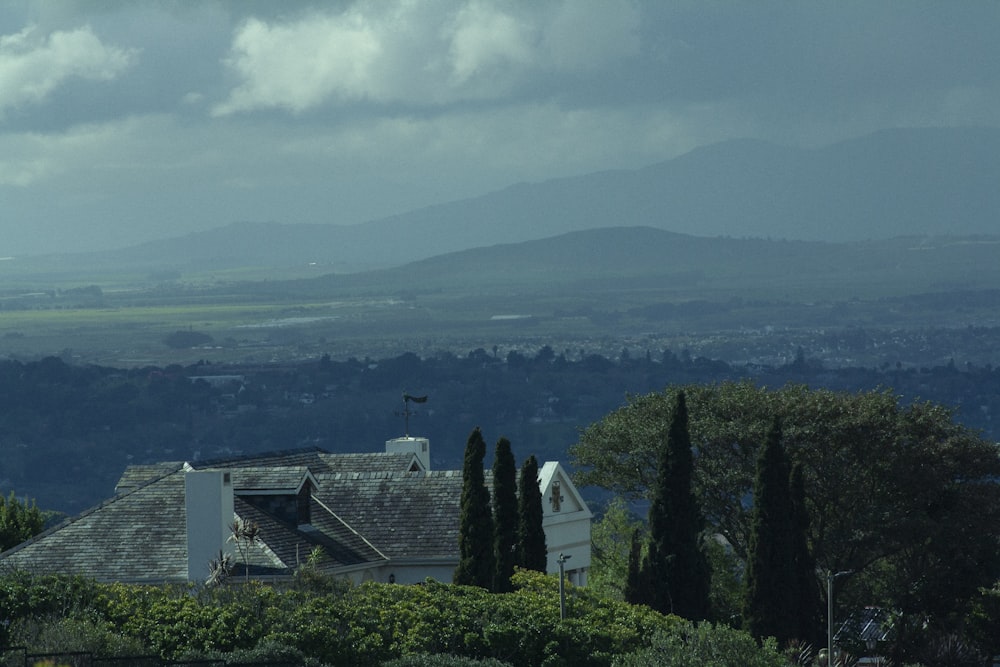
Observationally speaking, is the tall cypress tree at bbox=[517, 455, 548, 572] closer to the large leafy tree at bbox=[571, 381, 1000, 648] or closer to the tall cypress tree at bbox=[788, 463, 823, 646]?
the tall cypress tree at bbox=[788, 463, 823, 646]

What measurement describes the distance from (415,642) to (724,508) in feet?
93.7

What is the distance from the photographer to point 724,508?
65750 millimetres

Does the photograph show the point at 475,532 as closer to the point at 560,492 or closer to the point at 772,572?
the point at 772,572

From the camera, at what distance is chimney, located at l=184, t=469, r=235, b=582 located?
159ft

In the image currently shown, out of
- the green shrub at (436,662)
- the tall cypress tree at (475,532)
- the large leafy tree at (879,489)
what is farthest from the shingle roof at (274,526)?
the large leafy tree at (879,489)

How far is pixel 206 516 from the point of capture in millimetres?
48562

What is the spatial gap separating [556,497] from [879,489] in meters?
12.0

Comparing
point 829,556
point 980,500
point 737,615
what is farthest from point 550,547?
point 980,500

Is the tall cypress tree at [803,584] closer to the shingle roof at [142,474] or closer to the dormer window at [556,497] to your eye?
the dormer window at [556,497]

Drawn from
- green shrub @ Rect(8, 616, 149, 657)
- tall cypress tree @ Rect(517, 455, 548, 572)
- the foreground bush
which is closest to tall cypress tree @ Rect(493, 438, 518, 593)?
tall cypress tree @ Rect(517, 455, 548, 572)

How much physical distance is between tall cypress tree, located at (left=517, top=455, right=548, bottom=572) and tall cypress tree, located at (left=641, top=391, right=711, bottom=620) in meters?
2.77

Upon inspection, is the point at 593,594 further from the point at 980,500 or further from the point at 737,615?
the point at 980,500

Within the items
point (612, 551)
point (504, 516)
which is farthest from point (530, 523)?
point (612, 551)

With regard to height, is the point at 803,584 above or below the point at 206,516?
below
